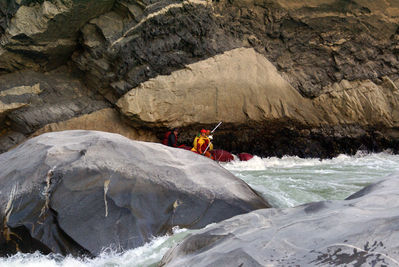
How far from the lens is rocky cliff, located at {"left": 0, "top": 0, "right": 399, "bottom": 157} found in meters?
8.18

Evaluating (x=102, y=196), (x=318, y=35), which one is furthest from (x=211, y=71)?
(x=102, y=196)

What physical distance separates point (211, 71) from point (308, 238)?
7094 mm

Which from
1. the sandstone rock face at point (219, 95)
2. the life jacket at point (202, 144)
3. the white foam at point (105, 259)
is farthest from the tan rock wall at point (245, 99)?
the white foam at point (105, 259)

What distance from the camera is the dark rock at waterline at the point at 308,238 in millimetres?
1569

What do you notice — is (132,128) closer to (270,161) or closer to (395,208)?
(270,161)

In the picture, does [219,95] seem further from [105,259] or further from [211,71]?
[105,259]

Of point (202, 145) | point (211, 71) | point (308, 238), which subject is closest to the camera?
point (308, 238)

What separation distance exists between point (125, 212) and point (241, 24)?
685 centimetres

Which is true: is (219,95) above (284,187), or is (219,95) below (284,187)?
above

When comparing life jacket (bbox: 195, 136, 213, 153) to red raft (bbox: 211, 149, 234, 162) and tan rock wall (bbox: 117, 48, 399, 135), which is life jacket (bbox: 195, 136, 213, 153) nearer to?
red raft (bbox: 211, 149, 234, 162)

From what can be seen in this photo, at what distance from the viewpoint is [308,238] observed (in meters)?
1.79

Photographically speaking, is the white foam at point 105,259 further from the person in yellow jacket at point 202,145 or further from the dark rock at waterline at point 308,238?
the person in yellow jacket at point 202,145

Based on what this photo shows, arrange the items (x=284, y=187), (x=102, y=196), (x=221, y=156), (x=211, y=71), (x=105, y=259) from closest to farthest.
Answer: (x=105, y=259) → (x=102, y=196) → (x=284, y=187) → (x=221, y=156) → (x=211, y=71)

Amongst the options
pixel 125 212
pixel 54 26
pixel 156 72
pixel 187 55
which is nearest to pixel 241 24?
pixel 187 55
